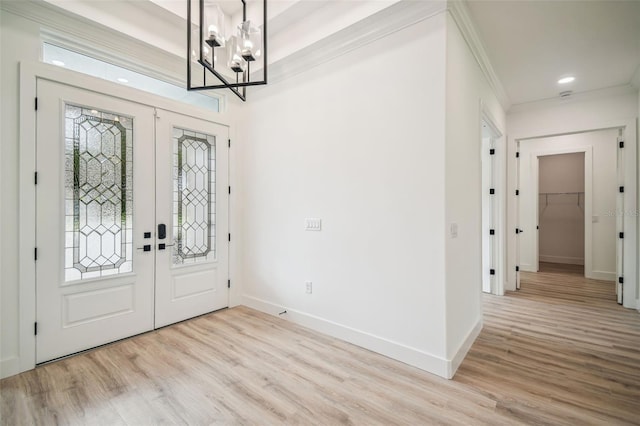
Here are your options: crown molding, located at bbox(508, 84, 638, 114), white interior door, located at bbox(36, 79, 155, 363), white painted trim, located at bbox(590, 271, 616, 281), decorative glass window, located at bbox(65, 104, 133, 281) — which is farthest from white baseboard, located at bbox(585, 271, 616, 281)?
decorative glass window, located at bbox(65, 104, 133, 281)

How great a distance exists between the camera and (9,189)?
2297 mm

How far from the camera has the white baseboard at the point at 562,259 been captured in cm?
688

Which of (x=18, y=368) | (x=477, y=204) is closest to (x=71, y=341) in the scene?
(x=18, y=368)

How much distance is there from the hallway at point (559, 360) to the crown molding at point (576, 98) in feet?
9.99

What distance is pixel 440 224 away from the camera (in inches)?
90.6

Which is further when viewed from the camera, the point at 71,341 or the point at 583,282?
the point at 583,282

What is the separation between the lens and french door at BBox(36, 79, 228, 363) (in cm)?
250

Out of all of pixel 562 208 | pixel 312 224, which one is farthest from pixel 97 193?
pixel 562 208

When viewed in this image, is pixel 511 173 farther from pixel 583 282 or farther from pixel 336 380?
pixel 336 380

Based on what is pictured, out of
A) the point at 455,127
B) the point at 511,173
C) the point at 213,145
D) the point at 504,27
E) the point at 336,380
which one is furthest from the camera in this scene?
the point at 511,173

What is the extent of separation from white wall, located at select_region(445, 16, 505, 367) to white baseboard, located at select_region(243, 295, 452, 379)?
0.12 m

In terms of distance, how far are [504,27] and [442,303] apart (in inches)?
108

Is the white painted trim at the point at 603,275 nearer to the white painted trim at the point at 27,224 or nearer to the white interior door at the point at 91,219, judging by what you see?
the white interior door at the point at 91,219

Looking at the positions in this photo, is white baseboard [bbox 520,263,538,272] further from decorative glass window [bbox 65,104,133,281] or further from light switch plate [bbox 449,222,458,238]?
decorative glass window [bbox 65,104,133,281]
